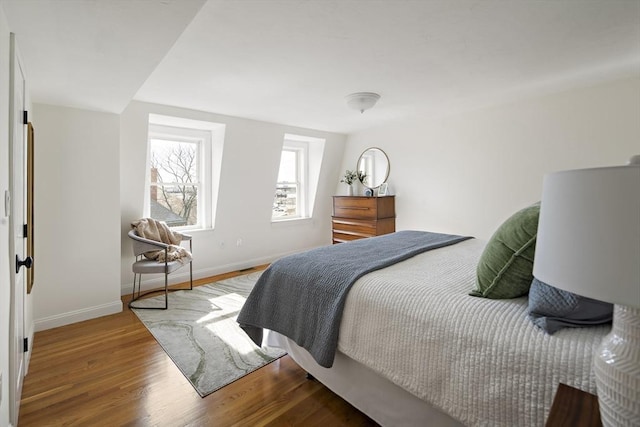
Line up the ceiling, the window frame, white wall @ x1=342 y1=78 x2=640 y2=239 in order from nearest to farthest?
1. the ceiling
2. white wall @ x1=342 y1=78 x2=640 y2=239
3. the window frame

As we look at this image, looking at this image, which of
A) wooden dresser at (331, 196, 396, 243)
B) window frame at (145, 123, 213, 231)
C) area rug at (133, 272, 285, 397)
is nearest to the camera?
area rug at (133, 272, 285, 397)

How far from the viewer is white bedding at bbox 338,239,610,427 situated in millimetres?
1002

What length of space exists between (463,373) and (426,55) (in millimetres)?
2135

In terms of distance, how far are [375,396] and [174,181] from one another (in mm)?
3625

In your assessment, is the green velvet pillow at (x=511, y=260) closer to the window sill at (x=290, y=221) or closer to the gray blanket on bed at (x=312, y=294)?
the gray blanket on bed at (x=312, y=294)

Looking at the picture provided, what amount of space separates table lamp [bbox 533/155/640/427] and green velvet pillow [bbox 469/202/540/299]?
62cm

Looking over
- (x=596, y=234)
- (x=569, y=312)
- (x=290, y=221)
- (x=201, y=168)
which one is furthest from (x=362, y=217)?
(x=596, y=234)

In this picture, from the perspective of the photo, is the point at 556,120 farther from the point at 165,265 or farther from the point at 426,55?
the point at 165,265

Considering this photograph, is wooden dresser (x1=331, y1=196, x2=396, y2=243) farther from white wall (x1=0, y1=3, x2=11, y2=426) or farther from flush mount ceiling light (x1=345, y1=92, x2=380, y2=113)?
white wall (x1=0, y1=3, x2=11, y2=426)

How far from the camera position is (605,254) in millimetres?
577

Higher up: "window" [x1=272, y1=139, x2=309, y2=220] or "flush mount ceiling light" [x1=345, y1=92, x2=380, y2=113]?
"flush mount ceiling light" [x1=345, y1=92, x2=380, y2=113]

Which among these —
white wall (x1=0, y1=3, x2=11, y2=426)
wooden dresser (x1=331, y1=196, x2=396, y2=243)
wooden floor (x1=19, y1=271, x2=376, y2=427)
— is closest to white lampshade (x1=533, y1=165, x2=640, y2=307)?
wooden floor (x1=19, y1=271, x2=376, y2=427)

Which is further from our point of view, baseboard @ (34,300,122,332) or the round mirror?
the round mirror

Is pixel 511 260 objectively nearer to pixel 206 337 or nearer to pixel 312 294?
pixel 312 294
